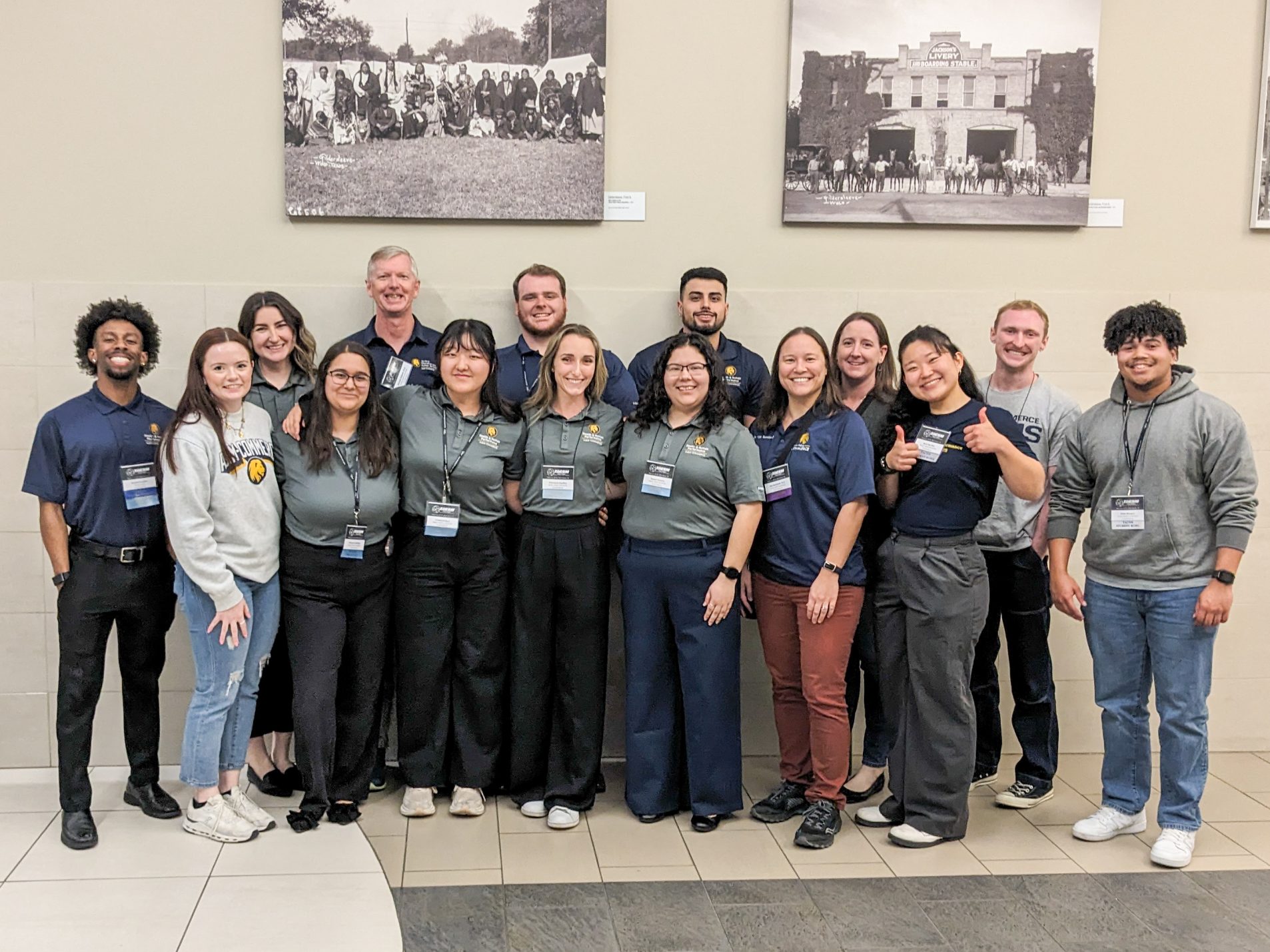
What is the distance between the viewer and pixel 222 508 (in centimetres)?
321

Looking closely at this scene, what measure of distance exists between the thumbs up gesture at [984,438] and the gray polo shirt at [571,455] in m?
1.15

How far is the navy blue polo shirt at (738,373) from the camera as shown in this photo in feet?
12.8

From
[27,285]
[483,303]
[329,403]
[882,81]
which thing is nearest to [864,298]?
[882,81]

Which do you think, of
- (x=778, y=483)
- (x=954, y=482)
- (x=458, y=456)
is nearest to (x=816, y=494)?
(x=778, y=483)

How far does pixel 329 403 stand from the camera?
338cm

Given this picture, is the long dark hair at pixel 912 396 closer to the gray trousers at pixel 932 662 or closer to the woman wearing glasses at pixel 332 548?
the gray trousers at pixel 932 662

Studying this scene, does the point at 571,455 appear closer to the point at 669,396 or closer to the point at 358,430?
the point at 669,396

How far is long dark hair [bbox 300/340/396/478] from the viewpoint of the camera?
131 inches

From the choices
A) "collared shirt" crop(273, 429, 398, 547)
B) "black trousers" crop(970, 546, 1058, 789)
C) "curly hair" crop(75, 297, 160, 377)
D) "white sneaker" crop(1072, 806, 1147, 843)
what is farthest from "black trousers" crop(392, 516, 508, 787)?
"white sneaker" crop(1072, 806, 1147, 843)

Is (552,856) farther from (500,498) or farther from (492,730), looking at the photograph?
(500,498)

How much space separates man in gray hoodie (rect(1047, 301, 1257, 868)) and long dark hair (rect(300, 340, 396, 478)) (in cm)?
230

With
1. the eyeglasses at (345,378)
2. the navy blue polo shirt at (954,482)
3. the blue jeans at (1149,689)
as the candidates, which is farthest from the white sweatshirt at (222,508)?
the blue jeans at (1149,689)

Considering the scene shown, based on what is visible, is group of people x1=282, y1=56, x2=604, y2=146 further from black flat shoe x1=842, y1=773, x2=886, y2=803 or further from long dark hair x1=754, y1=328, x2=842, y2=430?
black flat shoe x1=842, y1=773, x2=886, y2=803

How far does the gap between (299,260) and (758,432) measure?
76.4 inches
